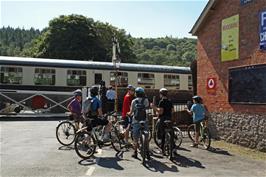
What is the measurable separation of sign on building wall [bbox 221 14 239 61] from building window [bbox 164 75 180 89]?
48.6ft

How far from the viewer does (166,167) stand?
10.4m

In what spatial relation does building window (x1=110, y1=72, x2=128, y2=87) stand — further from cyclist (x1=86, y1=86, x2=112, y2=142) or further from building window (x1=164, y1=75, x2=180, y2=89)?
cyclist (x1=86, y1=86, x2=112, y2=142)

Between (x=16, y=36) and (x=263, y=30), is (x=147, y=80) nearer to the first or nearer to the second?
(x=263, y=30)

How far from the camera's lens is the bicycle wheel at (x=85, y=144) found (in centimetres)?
1155

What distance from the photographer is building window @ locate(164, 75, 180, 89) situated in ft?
103

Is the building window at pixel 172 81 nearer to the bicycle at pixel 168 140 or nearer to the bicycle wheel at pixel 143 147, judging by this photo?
the bicycle at pixel 168 140

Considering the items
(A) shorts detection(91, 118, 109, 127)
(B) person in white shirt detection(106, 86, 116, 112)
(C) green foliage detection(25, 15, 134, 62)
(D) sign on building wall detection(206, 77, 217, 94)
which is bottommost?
(A) shorts detection(91, 118, 109, 127)

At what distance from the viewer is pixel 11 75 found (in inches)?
1044

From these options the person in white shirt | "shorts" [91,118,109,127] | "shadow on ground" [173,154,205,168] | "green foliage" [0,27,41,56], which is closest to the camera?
"shadow on ground" [173,154,205,168]

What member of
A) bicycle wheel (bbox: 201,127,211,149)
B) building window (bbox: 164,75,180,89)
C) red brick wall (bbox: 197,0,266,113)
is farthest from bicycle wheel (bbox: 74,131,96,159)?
building window (bbox: 164,75,180,89)

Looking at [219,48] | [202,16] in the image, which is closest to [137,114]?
[219,48]

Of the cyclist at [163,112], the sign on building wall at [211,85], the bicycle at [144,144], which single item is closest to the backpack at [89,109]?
the bicycle at [144,144]

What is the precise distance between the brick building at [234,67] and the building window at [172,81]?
1295cm

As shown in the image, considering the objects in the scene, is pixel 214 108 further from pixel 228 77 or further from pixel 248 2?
pixel 248 2
